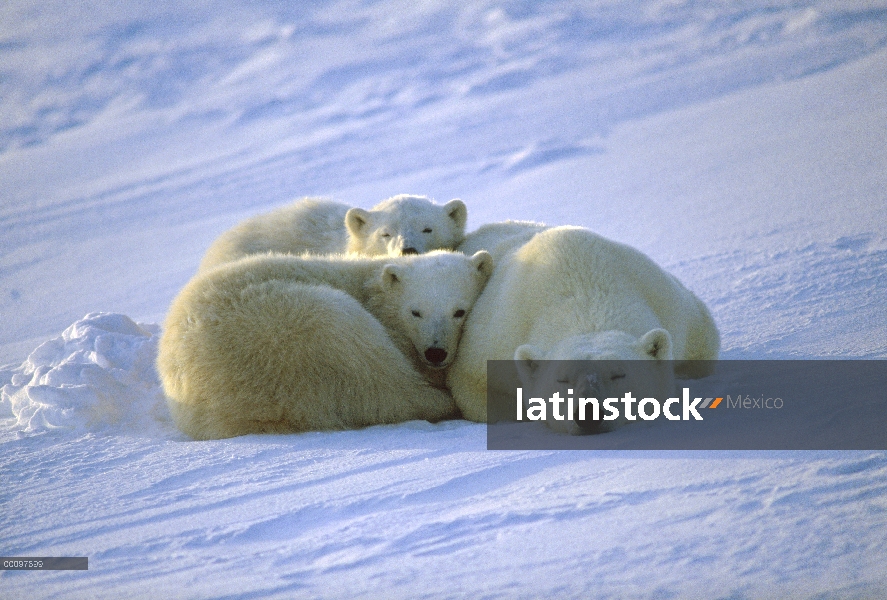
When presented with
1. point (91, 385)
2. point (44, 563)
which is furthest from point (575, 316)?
point (91, 385)

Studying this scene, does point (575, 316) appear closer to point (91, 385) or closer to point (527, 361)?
point (527, 361)

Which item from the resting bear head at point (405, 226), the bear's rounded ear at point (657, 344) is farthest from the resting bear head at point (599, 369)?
the resting bear head at point (405, 226)

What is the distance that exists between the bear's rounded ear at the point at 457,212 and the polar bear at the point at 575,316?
1.39 m

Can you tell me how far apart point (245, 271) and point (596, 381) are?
2053 mm

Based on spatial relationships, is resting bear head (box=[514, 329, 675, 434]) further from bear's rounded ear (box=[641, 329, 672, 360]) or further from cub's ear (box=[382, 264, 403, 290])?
cub's ear (box=[382, 264, 403, 290])

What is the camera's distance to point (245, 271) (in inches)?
166

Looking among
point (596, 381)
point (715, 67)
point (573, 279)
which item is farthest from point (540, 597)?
point (715, 67)

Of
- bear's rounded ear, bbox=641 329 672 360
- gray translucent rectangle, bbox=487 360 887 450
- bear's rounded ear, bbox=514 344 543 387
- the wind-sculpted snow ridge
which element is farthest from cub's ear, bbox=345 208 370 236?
bear's rounded ear, bbox=641 329 672 360

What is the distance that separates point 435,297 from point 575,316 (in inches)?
39.2

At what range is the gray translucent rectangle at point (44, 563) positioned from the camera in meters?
2.45

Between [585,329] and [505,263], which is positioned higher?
[505,263]

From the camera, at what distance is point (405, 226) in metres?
5.51

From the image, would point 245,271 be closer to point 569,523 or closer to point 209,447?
point 209,447

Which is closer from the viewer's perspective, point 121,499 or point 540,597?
point 540,597
